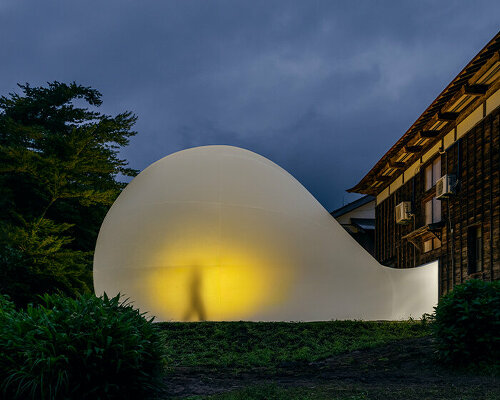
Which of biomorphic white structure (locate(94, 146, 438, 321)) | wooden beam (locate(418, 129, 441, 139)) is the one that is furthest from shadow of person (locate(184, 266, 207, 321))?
wooden beam (locate(418, 129, 441, 139))

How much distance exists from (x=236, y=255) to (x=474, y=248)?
6593mm

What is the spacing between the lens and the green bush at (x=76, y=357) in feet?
19.3

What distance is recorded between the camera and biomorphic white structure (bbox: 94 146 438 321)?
1429 cm

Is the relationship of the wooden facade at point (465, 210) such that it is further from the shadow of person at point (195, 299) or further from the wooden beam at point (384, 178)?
the shadow of person at point (195, 299)

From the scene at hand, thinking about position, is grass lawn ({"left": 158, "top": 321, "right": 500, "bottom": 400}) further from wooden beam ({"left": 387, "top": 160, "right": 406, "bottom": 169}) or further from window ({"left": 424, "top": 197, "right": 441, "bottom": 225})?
wooden beam ({"left": 387, "top": 160, "right": 406, "bottom": 169})

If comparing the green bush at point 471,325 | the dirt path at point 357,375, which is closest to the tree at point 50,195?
the dirt path at point 357,375

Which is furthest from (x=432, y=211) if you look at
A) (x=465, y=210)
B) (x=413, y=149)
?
(x=465, y=210)

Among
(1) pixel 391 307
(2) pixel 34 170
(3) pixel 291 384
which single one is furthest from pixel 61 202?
(3) pixel 291 384

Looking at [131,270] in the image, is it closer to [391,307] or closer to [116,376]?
[391,307]

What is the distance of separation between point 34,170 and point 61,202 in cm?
200

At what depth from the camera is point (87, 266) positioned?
69.1ft

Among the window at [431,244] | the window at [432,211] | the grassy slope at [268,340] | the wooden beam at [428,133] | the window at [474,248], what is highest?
the wooden beam at [428,133]

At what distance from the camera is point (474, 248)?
49.8 feet

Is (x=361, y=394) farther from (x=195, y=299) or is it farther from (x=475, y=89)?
(x=475, y=89)
